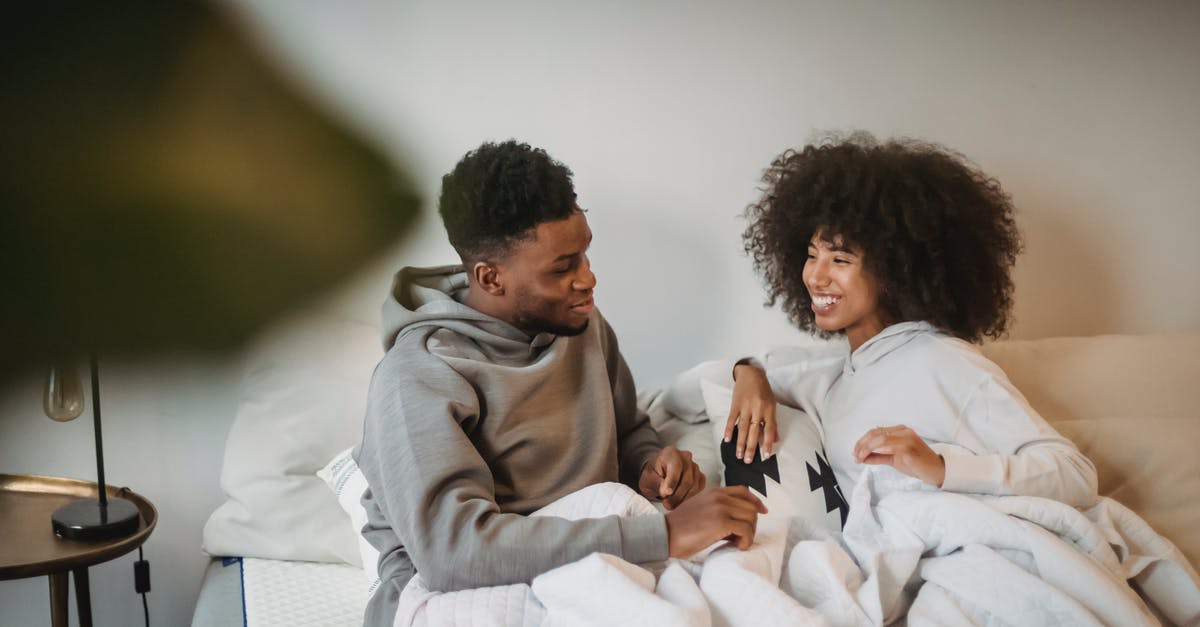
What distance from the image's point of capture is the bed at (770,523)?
1098 millimetres

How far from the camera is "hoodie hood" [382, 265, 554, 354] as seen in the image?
1.33 meters

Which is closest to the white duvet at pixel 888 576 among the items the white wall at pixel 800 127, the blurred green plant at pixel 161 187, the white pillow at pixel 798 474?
the white pillow at pixel 798 474

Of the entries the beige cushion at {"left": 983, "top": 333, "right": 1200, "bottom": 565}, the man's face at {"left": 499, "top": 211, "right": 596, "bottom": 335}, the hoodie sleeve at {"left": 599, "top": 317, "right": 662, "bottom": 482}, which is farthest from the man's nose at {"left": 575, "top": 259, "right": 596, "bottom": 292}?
the beige cushion at {"left": 983, "top": 333, "right": 1200, "bottom": 565}

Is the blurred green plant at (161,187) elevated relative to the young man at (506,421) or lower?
elevated

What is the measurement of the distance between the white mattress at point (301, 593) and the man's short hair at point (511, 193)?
56cm

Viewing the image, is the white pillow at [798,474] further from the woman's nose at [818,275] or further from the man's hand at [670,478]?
the woman's nose at [818,275]

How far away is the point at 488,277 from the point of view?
1325 mm

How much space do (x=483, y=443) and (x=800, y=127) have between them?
914 millimetres

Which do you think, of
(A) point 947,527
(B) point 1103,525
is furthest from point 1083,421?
(A) point 947,527

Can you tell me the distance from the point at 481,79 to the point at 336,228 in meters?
1.39

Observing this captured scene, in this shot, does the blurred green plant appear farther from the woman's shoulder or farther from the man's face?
the woman's shoulder

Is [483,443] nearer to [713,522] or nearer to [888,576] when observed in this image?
[713,522]

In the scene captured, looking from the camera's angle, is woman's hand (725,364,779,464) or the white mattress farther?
woman's hand (725,364,779,464)

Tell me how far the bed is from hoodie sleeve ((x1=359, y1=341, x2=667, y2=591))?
4 centimetres
